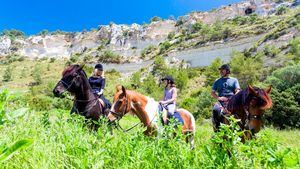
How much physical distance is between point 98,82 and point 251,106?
417cm

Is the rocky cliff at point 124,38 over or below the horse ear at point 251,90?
over

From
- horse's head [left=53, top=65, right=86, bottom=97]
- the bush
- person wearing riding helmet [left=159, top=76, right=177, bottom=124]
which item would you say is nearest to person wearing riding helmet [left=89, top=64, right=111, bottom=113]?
horse's head [left=53, top=65, right=86, bottom=97]

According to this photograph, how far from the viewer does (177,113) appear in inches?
342

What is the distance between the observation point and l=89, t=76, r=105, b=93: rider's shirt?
30.6 feet

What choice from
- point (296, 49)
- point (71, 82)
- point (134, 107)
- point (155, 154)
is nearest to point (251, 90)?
point (134, 107)

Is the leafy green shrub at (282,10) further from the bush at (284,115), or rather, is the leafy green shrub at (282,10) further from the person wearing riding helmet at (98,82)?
the person wearing riding helmet at (98,82)

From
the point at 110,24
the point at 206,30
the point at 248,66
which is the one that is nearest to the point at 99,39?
the point at 110,24

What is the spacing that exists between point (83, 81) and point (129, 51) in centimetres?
13781

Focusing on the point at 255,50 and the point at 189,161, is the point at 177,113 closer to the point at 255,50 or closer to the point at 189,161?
the point at 189,161

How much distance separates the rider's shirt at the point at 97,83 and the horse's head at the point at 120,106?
161cm

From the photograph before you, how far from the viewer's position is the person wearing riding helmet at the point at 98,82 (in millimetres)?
9242

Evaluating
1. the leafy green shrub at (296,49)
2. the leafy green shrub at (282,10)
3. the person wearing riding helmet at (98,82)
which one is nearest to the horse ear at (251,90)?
the person wearing riding helmet at (98,82)

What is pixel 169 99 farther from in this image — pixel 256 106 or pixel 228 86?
pixel 256 106

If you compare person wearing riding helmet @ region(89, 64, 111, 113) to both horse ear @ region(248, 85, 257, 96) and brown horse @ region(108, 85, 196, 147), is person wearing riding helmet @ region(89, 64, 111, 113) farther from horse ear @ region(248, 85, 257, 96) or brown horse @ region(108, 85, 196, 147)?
horse ear @ region(248, 85, 257, 96)
